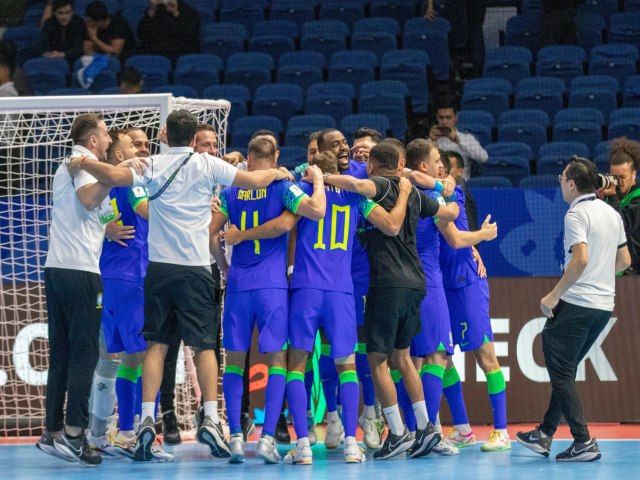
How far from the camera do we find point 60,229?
8.48 m

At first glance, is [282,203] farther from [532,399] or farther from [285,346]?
[532,399]

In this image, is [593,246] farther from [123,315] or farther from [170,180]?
[123,315]

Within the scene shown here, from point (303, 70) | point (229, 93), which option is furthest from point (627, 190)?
point (229, 93)

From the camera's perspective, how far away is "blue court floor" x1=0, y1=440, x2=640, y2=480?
7926 millimetres

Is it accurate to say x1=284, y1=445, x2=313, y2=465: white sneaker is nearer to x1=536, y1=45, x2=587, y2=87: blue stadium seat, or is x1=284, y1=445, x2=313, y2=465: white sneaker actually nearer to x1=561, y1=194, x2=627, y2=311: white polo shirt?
x1=561, y1=194, x2=627, y2=311: white polo shirt

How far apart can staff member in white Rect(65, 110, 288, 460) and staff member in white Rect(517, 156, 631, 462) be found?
222cm

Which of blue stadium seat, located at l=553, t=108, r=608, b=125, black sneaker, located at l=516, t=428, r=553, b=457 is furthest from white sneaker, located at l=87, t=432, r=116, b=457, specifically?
blue stadium seat, located at l=553, t=108, r=608, b=125

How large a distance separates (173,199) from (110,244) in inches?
41.3

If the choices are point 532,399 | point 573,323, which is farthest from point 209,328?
point 532,399

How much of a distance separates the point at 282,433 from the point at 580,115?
6.58 metres

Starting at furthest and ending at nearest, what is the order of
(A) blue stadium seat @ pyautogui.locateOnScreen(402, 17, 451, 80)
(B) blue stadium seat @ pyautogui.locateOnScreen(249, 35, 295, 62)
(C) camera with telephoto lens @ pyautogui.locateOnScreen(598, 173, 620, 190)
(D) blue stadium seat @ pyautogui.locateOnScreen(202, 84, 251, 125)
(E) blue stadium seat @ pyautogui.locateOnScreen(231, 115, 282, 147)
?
(B) blue stadium seat @ pyautogui.locateOnScreen(249, 35, 295, 62), (A) blue stadium seat @ pyautogui.locateOnScreen(402, 17, 451, 80), (D) blue stadium seat @ pyautogui.locateOnScreen(202, 84, 251, 125), (E) blue stadium seat @ pyautogui.locateOnScreen(231, 115, 282, 147), (C) camera with telephoto lens @ pyautogui.locateOnScreen(598, 173, 620, 190)

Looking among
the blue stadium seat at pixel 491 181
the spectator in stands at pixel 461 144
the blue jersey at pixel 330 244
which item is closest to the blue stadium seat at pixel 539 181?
the blue stadium seat at pixel 491 181

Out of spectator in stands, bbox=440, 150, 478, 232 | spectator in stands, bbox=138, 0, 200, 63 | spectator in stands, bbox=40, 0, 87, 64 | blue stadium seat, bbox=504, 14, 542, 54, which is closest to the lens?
spectator in stands, bbox=440, 150, 478, 232

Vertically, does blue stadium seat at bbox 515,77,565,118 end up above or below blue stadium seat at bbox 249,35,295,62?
below
